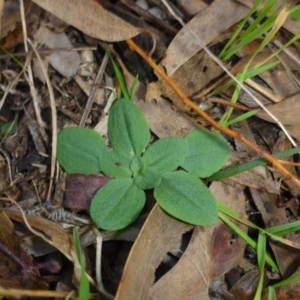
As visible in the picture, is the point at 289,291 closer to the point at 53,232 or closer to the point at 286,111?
the point at 286,111

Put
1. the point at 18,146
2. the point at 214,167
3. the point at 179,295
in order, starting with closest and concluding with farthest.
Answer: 1. the point at 179,295
2. the point at 214,167
3. the point at 18,146

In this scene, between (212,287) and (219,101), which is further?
(219,101)

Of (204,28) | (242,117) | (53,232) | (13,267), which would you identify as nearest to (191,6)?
(204,28)

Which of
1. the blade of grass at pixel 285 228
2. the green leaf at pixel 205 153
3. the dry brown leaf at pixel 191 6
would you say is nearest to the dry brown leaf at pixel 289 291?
the blade of grass at pixel 285 228

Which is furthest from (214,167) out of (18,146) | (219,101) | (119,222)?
(18,146)

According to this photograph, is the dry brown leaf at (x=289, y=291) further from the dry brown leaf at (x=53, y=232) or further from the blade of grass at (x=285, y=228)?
the dry brown leaf at (x=53, y=232)

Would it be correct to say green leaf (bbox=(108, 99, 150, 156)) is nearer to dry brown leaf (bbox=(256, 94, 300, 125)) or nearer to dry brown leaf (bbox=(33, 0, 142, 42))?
dry brown leaf (bbox=(33, 0, 142, 42))

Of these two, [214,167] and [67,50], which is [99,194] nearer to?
[214,167]

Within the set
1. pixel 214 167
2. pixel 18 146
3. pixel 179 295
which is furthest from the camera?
pixel 18 146
